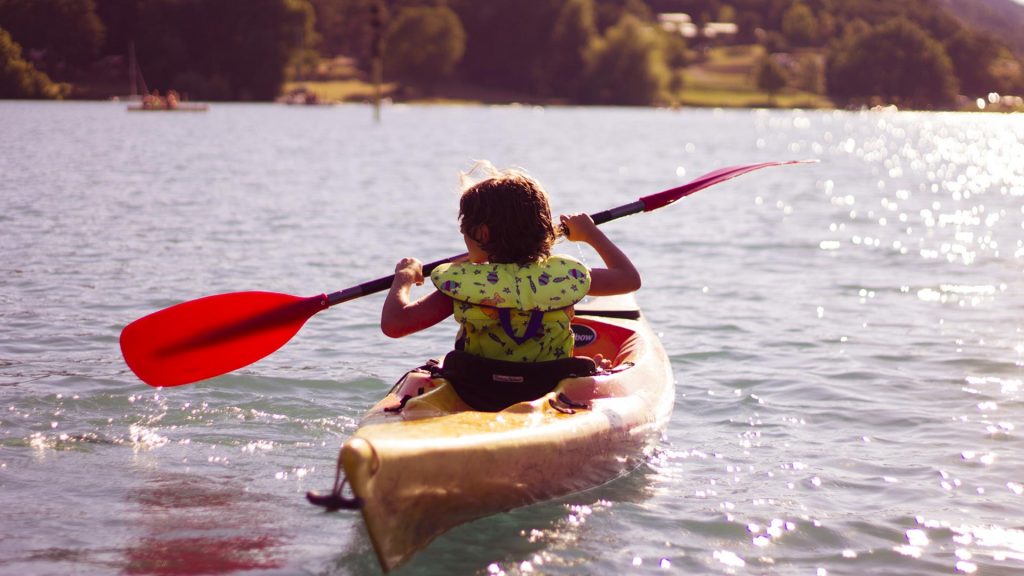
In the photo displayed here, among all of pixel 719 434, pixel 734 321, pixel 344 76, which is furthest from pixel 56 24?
pixel 344 76

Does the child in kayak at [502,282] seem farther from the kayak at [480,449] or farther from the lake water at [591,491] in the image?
the lake water at [591,491]

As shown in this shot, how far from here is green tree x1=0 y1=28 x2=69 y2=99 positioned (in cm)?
1323

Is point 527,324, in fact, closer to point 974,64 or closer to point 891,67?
point 891,67

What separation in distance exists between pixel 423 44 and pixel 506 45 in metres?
11.5

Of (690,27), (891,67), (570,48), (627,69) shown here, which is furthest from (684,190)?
(690,27)

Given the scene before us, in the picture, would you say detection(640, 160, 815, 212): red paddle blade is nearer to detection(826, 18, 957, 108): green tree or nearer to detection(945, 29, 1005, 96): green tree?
detection(826, 18, 957, 108): green tree

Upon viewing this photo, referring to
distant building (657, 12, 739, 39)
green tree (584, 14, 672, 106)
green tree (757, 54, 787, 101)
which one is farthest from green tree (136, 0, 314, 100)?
distant building (657, 12, 739, 39)

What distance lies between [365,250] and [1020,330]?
7.10 m

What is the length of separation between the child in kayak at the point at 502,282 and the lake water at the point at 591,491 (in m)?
0.75

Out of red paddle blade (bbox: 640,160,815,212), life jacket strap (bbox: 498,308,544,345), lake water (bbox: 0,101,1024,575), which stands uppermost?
red paddle blade (bbox: 640,160,815,212)

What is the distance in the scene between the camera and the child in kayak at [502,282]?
482 centimetres

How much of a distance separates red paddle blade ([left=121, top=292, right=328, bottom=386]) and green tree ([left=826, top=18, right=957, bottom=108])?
139m

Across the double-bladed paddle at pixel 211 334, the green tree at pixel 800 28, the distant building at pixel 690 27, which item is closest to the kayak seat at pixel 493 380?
the double-bladed paddle at pixel 211 334

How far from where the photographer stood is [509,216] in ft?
15.9
